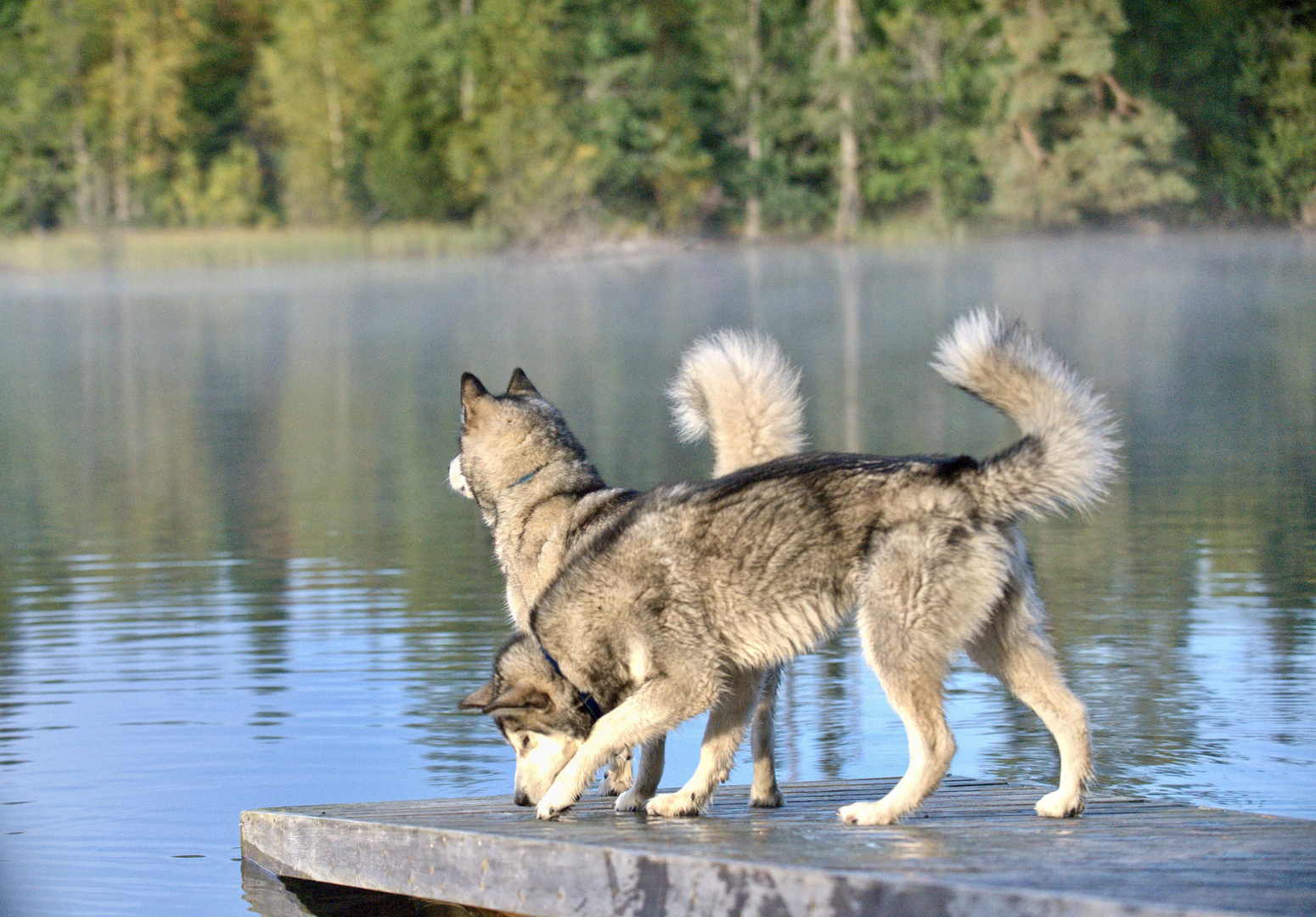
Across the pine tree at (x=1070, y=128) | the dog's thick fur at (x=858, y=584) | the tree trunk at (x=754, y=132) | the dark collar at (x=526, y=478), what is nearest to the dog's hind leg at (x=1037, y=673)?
the dog's thick fur at (x=858, y=584)

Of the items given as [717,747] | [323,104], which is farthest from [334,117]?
[717,747]

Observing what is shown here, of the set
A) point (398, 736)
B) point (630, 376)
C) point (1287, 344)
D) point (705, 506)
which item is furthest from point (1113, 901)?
point (1287, 344)

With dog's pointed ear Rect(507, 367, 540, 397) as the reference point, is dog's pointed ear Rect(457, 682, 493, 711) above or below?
below

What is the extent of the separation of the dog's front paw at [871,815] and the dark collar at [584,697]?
2.53 feet

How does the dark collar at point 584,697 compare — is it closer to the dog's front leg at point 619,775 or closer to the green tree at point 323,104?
the dog's front leg at point 619,775

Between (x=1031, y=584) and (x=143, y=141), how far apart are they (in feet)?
232

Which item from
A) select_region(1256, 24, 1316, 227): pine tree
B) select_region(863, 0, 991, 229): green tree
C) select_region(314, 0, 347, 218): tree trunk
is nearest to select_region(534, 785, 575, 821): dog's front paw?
select_region(1256, 24, 1316, 227): pine tree

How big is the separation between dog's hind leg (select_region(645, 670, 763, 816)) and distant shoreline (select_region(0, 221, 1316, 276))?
165 feet

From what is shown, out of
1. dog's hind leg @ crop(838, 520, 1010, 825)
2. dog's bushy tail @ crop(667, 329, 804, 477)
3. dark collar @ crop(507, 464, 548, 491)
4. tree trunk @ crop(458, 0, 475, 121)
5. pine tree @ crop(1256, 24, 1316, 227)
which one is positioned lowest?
dog's hind leg @ crop(838, 520, 1010, 825)

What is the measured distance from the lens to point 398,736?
22.7ft

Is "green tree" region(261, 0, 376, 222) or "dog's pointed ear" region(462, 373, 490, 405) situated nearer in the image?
"dog's pointed ear" region(462, 373, 490, 405)

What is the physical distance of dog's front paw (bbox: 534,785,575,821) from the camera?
495 cm

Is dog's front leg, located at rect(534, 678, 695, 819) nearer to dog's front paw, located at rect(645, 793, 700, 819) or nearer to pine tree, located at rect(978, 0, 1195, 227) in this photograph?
dog's front paw, located at rect(645, 793, 700, 819)

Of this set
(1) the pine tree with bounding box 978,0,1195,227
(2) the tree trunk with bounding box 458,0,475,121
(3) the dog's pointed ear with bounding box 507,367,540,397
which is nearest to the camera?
(3) the dog's pointed ear with bounding box 507,367,540,397
